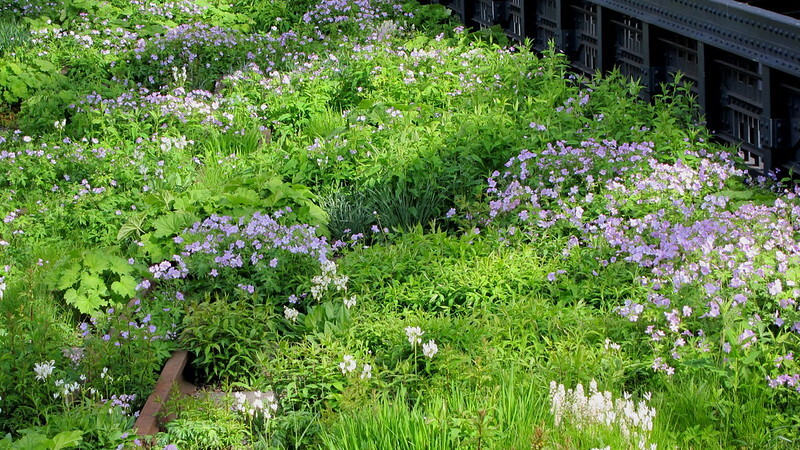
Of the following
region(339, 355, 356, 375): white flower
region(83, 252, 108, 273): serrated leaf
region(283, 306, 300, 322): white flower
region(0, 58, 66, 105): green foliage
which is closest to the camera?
region(339, 355, 356, 375): white flower

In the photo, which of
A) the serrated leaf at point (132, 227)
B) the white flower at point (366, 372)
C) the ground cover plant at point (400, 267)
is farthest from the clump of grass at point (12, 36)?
the white flower at point (366, 372)

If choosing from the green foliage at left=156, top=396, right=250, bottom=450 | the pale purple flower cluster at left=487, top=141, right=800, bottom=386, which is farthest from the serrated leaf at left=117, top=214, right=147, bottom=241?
the pale purple flower cluster at left=487, top=141, right=800, bottom=386

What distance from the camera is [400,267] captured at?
5.59 meters

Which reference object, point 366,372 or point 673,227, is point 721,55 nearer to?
point 673,227

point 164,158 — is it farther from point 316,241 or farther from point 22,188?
point 316,241

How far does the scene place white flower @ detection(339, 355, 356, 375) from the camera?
4562mm

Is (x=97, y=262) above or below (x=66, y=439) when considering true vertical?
above

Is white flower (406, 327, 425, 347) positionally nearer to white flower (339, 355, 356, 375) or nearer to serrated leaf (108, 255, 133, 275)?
white flower (339, 355, 356, 375)

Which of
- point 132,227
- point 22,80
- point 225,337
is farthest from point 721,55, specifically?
point 22,80

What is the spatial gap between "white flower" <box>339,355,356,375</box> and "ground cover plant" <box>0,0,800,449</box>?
19 mm

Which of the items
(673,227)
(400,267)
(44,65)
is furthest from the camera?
(44,65)

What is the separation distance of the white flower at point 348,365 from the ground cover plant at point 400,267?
19 mm

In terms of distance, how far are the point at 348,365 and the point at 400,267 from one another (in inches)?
42.2

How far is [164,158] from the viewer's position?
7766 millimetres
